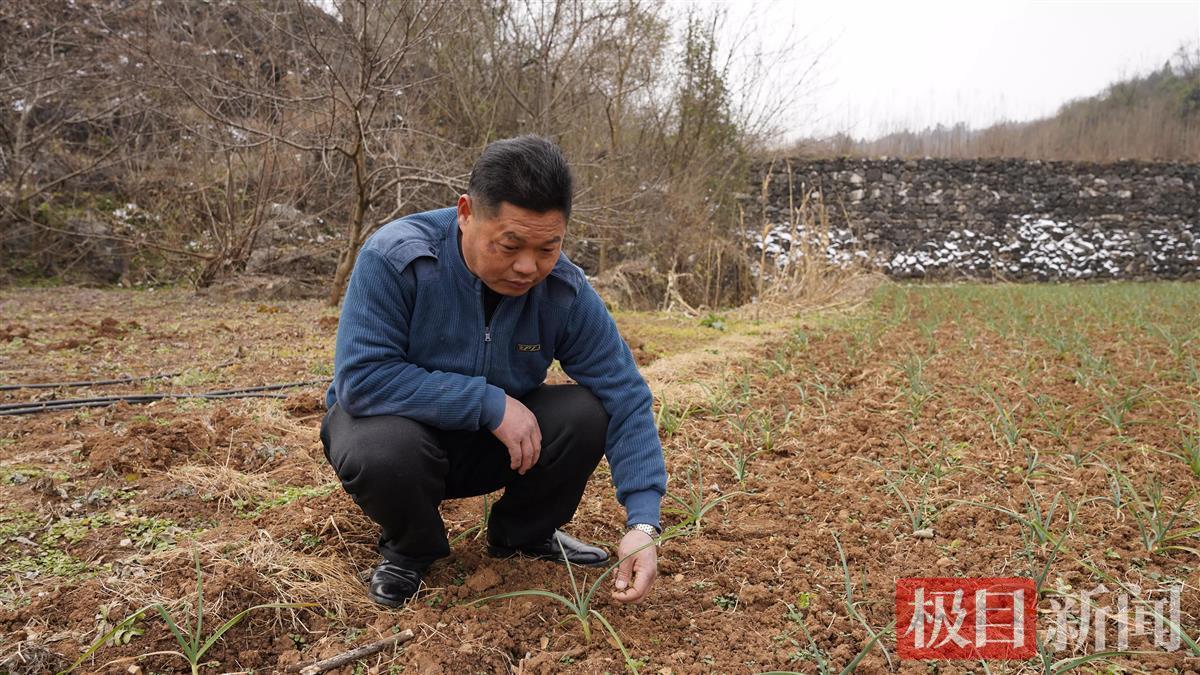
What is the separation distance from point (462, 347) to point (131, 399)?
2570 mm

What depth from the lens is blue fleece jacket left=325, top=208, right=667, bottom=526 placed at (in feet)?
5.56

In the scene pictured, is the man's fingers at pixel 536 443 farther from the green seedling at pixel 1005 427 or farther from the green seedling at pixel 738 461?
the green seedling at pixel 1005 427

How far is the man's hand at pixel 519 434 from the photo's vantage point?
171cm

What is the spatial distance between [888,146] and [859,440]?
18.6 metres

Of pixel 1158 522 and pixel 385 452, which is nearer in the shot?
pixel 385 452

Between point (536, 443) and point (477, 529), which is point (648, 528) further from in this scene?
point (477, 529)

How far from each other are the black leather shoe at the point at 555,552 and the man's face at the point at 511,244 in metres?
0.70

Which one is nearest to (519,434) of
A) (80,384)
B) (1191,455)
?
(1191,455)

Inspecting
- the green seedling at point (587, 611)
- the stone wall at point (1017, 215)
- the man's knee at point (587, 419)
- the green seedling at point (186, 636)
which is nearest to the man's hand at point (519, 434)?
the man's knee at point (587, 419)

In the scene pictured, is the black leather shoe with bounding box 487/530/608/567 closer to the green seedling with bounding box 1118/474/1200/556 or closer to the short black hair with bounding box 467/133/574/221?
the short black hair with bounding box 467/133/574/221

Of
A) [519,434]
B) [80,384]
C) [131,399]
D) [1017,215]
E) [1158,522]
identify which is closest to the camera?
[519,434]

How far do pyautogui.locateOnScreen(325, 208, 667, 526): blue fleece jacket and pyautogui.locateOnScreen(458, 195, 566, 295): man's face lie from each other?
8cm

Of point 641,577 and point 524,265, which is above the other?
point 524,265

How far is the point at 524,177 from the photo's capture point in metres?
1.61
